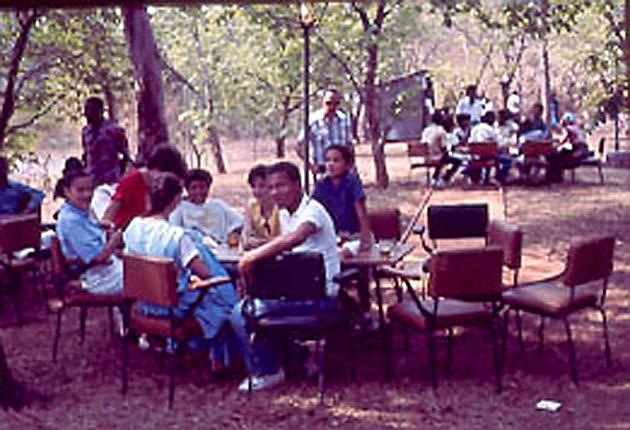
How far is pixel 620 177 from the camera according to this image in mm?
14781

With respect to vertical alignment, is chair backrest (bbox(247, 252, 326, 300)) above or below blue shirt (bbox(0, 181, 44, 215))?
below

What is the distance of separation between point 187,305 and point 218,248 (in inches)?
28.4

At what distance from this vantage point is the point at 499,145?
14211 mm

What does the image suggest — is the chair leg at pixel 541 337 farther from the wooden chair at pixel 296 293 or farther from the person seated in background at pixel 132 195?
the person seated in background at pixel 132 195

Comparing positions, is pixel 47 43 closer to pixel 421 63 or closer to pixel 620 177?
pixel 620 177

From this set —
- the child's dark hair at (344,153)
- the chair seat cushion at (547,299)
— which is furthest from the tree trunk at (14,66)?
the chair seat cushion at (547,299)

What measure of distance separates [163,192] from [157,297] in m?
0.59

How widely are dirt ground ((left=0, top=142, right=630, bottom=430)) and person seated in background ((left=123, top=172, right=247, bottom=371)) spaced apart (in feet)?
1.43

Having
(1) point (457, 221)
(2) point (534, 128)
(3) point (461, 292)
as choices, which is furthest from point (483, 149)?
(3) point (461, 292)

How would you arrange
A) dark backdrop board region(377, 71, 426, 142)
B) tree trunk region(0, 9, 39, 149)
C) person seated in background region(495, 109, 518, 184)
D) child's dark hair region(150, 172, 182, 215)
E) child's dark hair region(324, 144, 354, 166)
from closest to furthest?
child's dark hair region(150, 172, 182, 215) → child's dark hair region(324, 144, 354, 166) → tree trunk region(0, 9, 39, 149) → person seated in background region(495, 109, 518, 184) → dark backdrop board region(377, 71, 426, 142)

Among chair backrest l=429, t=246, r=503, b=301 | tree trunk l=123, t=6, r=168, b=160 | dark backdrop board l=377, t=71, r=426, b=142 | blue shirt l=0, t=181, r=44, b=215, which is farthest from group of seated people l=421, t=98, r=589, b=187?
chair backrest l=429, t=246, r=503, b=301

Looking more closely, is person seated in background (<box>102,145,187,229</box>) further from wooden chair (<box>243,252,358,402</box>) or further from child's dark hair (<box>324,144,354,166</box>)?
wooden chair (<box>243,252,358,402</box>)

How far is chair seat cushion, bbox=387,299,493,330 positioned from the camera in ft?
16.0

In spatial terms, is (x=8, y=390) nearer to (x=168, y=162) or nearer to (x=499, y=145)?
(x=168, y=162)
